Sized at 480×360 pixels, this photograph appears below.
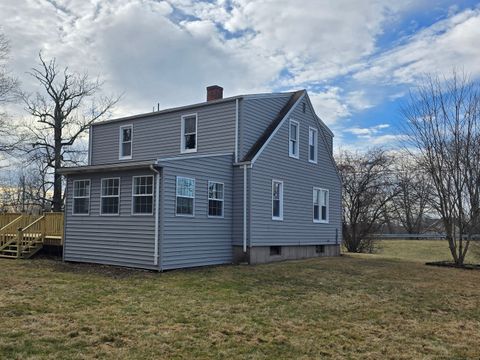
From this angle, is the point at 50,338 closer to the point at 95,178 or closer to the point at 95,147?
the point at 95,178

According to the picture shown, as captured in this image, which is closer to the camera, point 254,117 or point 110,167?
point 110,167

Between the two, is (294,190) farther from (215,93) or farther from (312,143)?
(215,93)

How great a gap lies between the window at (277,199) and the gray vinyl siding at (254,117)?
199cm

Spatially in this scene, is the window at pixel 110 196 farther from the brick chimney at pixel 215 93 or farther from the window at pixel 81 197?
the brick chimney at pixel 215 93

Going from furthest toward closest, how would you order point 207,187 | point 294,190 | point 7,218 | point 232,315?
point 7,218 → point 294,190 → point 207,187 → point 232,315

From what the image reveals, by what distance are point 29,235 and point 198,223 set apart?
8.11m

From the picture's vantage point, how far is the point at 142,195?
14.0m

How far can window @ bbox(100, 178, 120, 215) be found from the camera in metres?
14.7

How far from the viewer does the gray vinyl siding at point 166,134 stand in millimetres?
16938

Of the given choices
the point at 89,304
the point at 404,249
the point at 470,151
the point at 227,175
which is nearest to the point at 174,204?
the point at 227,175

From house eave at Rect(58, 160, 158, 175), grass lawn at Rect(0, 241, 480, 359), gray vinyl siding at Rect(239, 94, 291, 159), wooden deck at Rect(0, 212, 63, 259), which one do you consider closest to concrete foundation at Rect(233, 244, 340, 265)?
grass lawn at Rect(0, 241, 480, 359)

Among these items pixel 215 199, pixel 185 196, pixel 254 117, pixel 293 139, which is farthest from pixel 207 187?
pixel 293 139

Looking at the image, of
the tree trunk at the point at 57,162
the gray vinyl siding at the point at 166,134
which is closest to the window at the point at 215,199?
the gray vinyl siding at the point at 166,134

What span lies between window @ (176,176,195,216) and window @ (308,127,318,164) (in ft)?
25.2
